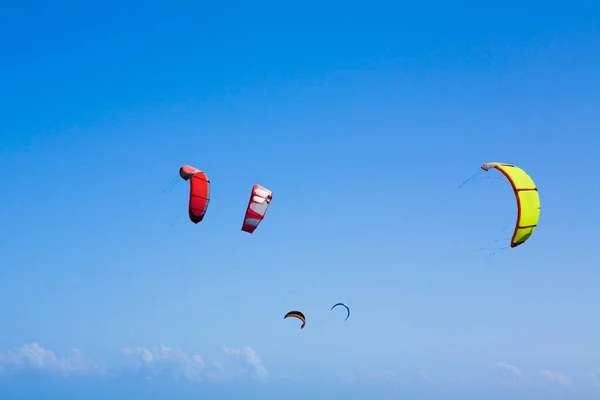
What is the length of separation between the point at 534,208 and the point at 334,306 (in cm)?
1509

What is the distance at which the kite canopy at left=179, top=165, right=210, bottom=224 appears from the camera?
130 ft

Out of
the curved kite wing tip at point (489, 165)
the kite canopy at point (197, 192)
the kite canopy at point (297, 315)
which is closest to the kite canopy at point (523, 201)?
the curved kite wing tip at point (489, 165)

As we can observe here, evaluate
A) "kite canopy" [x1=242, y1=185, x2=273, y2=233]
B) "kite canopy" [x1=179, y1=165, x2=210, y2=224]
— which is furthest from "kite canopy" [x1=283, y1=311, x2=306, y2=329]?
"kite canopy" [x1=179, y1=165, x2=210, y2=224]

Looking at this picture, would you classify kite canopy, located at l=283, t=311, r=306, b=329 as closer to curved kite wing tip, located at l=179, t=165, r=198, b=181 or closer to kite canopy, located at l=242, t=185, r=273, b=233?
kite canopy, located at l=242, t=185, r=273, b=233

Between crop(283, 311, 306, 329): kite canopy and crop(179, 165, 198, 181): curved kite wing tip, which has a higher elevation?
crop(179, 165, 198, 181): curved kite wing tip

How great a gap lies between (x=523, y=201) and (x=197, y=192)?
1540cm

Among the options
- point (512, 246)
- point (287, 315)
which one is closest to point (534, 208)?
point (512, 246)

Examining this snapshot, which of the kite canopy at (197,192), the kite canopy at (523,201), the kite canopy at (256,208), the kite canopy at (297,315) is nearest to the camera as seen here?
the kite canopy at (523,201)

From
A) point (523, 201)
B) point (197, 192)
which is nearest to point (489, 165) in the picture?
point (523, 201)

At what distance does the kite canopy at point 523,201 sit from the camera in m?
35.8

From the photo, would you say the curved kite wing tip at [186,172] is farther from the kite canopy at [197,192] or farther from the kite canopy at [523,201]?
the kite canopy at [523,201]

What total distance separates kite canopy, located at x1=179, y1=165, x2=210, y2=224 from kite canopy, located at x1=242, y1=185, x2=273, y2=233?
7.05ft

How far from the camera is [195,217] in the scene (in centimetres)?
3969

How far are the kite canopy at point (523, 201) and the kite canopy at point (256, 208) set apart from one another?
11.2 metres
